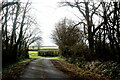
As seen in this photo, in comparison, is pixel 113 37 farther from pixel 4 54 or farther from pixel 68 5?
pixel 4 54

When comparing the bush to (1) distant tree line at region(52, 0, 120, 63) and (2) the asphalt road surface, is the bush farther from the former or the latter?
(2) the asphalt road surface

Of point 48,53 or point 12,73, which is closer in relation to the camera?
point 12,73

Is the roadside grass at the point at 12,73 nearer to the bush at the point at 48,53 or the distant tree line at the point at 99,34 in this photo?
the distant tree line at the point at 99,34

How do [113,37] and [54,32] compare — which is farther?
[54,32]

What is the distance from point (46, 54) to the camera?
230ft

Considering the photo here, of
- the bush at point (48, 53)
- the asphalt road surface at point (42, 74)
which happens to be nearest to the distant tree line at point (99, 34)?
the asphalt road surface at point (42, 74)

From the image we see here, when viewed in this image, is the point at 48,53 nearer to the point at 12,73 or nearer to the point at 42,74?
the point at 12,73

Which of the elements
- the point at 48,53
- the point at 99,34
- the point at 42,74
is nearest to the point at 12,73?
the point at 42,74

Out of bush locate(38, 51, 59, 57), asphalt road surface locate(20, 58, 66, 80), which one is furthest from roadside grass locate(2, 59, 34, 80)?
bush locate(38, 51, 59, 57)

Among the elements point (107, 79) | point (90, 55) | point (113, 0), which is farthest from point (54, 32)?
point (107, 79)

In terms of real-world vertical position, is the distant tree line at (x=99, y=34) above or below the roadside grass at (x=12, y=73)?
above

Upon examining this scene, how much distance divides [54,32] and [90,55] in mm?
27144

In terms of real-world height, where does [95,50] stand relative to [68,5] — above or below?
below

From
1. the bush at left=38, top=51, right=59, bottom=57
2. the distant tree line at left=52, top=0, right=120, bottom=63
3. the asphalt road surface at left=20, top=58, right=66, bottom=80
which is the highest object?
the distant tree line at left=52, top=0, right=120, bottom=63
